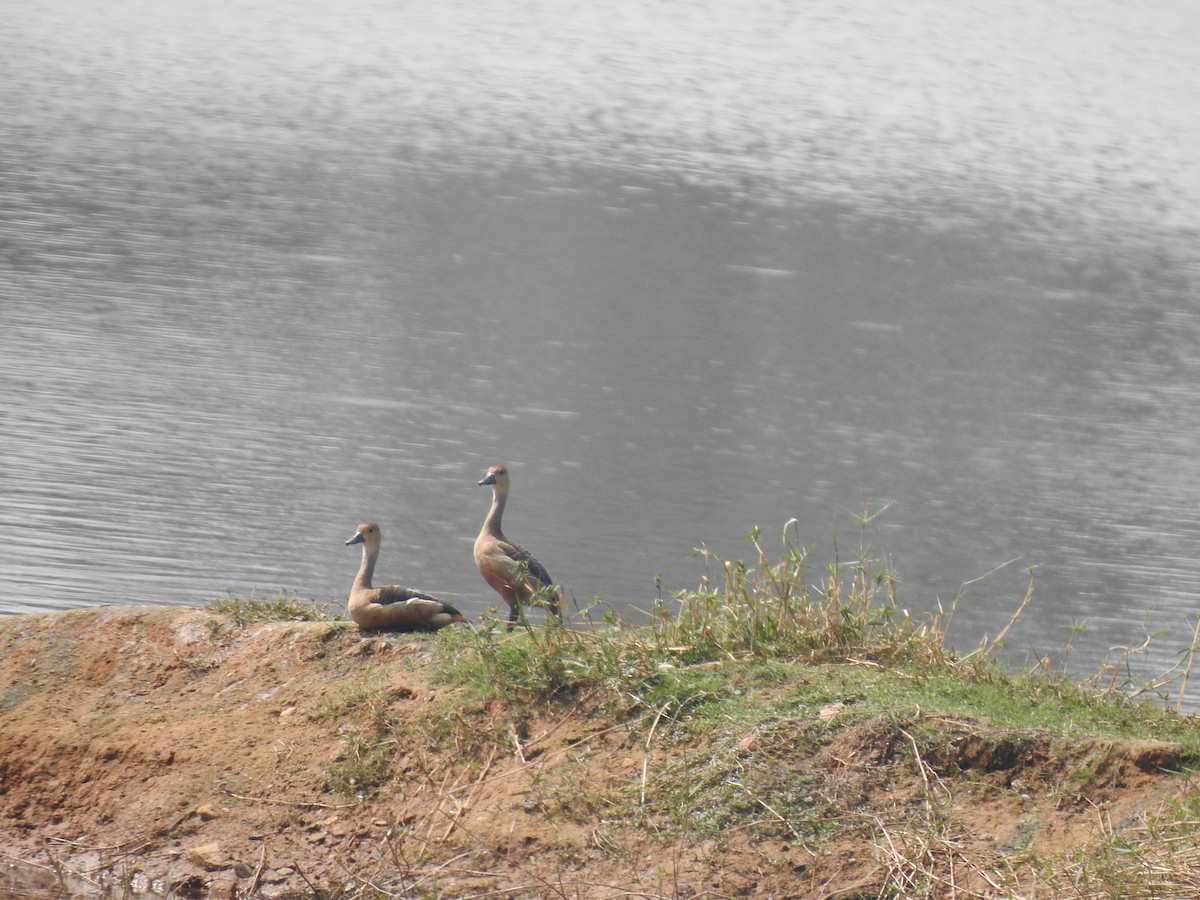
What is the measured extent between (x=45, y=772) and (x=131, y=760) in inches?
19.4

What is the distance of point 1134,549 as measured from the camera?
17.3 m

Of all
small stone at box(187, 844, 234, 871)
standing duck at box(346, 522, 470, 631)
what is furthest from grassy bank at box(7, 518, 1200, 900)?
standing duck at box(346, 522, 470, 631)

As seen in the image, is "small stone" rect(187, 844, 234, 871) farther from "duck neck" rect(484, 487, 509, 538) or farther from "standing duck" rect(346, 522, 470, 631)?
"duck neck" rect(484, 487, 509, 538)

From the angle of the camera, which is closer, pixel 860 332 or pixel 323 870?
pixel 323 870

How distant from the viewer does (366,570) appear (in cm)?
918

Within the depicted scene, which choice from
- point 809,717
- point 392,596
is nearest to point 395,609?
point 392,596

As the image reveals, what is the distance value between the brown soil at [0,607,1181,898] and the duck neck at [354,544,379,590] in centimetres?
25

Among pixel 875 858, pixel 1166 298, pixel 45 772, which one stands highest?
pixel 875 858

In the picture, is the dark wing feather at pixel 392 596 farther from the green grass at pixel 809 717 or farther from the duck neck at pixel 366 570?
the green grass at pixel 809 717

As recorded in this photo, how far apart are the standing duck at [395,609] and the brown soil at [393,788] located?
0.11 metres

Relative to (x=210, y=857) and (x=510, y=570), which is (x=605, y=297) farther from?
(x=210, y=857)

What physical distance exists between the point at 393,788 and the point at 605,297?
17.5 meters

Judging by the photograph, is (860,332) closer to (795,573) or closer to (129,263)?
(129,263)

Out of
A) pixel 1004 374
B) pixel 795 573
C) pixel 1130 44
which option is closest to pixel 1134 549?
pixel 1004 374
